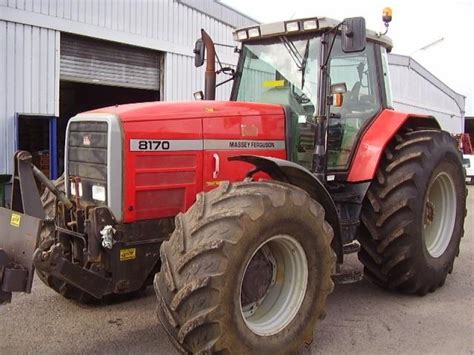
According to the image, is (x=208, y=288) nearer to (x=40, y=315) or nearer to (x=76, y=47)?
(x=40, y=315)

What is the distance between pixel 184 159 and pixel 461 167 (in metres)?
3.13

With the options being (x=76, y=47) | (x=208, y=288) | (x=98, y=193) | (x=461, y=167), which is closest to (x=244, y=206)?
(x=208, y=288)

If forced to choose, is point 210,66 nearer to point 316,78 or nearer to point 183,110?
point 316,78

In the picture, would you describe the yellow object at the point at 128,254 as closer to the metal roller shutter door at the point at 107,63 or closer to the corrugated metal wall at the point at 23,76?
the corrugated metal wall at the point at 23,76

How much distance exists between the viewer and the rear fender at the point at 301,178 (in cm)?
379

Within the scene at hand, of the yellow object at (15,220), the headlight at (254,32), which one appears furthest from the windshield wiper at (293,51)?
the yellow object at (15,220)

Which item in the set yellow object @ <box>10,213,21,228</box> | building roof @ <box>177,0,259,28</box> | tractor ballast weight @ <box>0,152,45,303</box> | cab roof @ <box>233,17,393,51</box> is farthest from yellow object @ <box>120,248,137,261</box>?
building roof @ <box>177,0,259,28</box>

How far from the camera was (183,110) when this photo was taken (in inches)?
158

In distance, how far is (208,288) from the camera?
3102 millimetres

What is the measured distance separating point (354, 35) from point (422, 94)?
22.5m

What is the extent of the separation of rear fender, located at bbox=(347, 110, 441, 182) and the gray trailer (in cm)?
1576

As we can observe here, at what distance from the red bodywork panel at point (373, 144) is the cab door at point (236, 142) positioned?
71cm

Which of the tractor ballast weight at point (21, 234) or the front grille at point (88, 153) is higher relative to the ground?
the front grille at point (88, 153)

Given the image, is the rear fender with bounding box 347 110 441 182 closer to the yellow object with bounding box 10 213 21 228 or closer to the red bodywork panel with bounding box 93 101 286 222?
the red bodywork panel with bounding box 93 101 286 222
